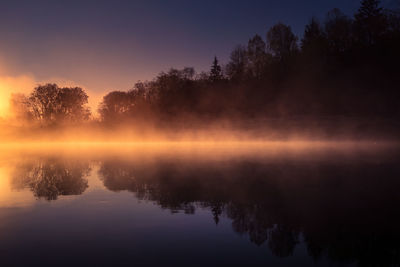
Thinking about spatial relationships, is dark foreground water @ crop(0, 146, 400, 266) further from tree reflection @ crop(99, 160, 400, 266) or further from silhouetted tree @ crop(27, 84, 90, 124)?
silhouetted tree @ crop(27, 84, 90, 124)

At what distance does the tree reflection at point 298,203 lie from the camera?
34.9ft

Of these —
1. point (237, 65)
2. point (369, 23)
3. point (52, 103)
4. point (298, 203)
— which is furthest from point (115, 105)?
point (298, 203)

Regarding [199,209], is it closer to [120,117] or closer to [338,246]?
[338,246]

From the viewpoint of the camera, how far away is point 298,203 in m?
16.0

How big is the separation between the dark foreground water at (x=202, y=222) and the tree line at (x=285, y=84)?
7279cm

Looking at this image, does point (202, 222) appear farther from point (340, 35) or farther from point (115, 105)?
point (115, 105)

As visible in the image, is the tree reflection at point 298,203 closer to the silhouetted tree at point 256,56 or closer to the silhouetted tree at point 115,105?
the silhouetted tree at point 256,56

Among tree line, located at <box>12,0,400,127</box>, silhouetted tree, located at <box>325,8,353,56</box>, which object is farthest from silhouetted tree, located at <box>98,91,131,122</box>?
silhouetted tree, located at <box>325,8,353,56</box>

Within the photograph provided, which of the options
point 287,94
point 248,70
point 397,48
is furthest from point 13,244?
point 248,70

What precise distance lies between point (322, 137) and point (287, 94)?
21.9 meters

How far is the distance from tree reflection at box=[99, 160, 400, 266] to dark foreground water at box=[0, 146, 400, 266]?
0.04 m

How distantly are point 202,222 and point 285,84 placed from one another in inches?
3855

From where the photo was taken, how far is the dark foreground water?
9727mm

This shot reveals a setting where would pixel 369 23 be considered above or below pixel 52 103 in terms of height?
above
